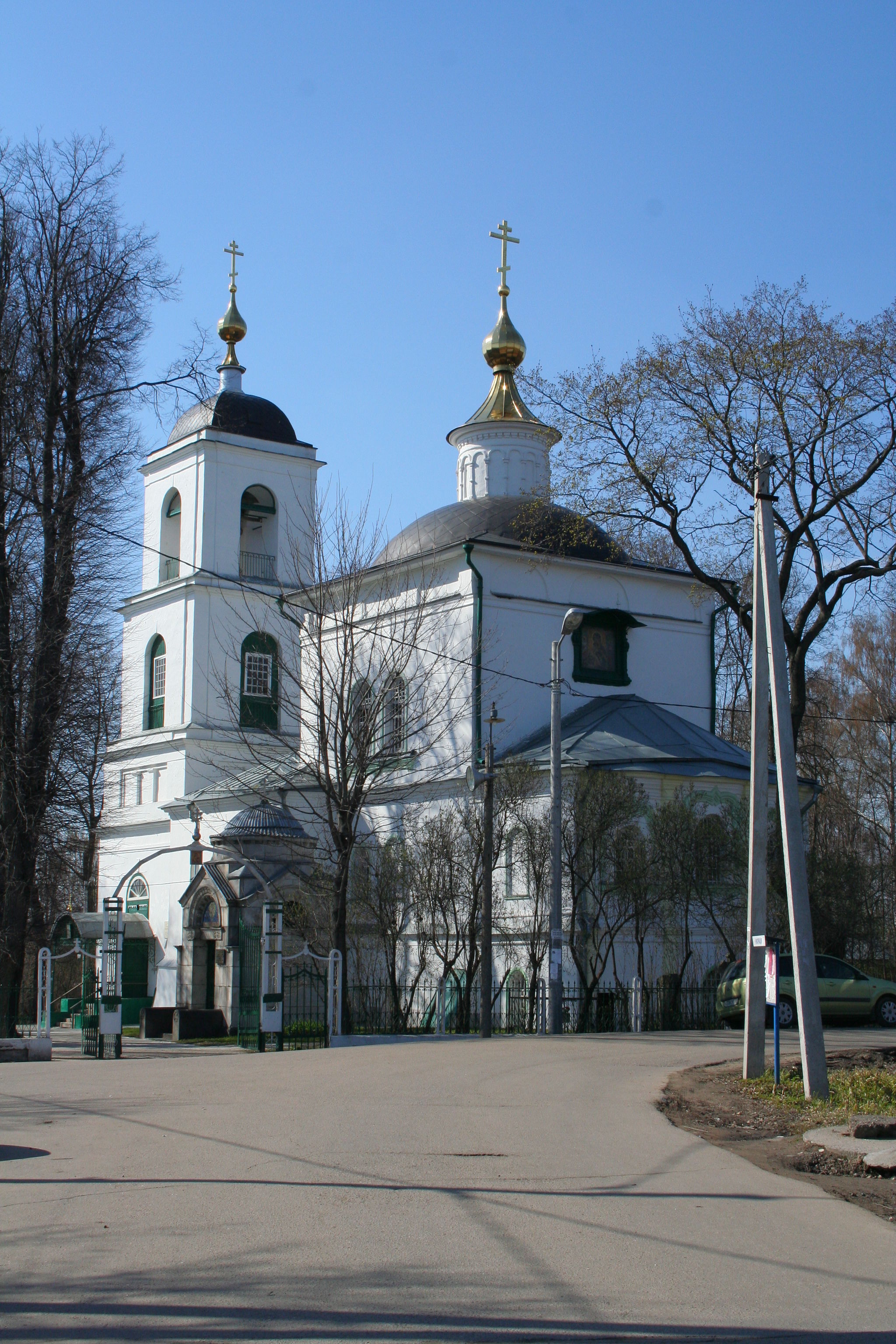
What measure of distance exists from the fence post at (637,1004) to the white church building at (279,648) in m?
3.26

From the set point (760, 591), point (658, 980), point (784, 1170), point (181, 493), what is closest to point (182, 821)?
point (181, 493)

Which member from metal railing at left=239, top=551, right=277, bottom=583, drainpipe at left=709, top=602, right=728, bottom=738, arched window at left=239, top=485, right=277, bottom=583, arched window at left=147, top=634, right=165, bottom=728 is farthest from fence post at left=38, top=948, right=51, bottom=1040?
metal railing at left=239, top=551, right=277, bottom=583

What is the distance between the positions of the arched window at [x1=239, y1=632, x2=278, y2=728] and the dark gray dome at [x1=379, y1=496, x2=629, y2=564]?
9.07m

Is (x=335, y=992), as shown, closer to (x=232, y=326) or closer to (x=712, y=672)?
(x=712, y=672)

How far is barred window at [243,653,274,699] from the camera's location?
42.5 meters

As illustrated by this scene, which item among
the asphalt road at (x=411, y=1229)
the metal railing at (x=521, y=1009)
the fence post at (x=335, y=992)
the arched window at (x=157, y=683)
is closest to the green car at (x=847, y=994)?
the metal railing at (x=521, y=1009)

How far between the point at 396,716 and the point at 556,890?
760 cm

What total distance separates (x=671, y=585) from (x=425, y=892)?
1067 centimetres

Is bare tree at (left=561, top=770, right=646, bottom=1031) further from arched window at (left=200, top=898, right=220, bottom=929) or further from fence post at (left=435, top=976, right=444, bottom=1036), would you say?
arched window at (left=200, top=898, right=220, bottom=929)

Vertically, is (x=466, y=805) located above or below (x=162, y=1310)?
above

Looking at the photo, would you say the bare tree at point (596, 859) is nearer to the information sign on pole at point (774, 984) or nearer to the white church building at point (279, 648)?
the white church building at point (279, 648)

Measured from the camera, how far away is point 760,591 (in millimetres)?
14172

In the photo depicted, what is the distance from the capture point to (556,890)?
22766mm

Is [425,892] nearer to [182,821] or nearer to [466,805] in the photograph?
[466,805]
